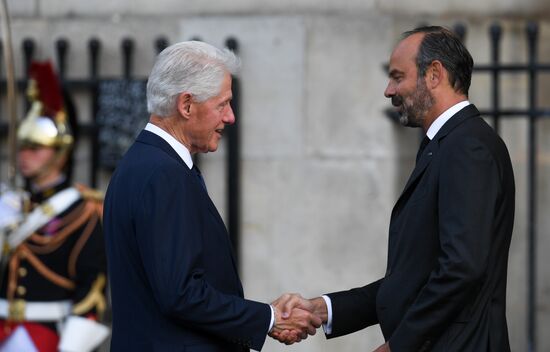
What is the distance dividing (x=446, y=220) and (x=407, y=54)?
2.07 ft

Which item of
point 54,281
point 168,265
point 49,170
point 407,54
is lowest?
point 54,281

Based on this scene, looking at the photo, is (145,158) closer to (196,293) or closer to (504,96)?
(196,293)

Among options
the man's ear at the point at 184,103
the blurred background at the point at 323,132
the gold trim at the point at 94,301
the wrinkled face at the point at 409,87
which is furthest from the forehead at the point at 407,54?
the blurred background at the point at 323,132

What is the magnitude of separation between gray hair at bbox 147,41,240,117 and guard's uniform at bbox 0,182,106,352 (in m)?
1.98

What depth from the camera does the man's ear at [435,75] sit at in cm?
442

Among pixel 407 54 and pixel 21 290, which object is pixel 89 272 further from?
pixel 407 54

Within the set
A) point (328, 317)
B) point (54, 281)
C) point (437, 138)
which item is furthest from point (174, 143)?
point (54, 281)

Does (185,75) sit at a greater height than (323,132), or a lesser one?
greater

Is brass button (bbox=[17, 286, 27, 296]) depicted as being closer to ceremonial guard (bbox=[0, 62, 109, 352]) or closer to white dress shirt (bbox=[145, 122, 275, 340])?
ceremonial guard (bbox=[0, 62, 109, 352])

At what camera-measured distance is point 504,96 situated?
301 inches

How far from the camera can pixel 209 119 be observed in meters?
4.44

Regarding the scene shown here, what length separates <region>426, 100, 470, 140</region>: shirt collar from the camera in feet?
14.5

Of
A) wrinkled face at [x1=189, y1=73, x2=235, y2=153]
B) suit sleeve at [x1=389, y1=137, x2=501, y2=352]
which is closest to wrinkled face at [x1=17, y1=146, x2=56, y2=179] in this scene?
wrinkled face at [x1=189, y1=73, x2=235, y2=153]

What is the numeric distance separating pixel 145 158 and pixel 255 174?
3265 millimetres
